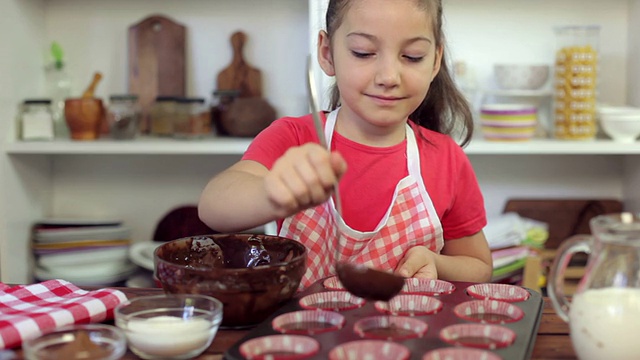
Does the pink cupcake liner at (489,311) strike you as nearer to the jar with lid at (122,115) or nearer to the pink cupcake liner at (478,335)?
the pink cupcake liner at (478,335)

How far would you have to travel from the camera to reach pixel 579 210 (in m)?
2.43

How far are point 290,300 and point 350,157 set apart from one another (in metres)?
0.47

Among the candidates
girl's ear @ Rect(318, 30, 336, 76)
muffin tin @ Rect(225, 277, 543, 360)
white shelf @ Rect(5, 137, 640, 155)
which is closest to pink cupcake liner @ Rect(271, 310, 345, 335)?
muffin tin @ Rect(225, 277, 543, 360)

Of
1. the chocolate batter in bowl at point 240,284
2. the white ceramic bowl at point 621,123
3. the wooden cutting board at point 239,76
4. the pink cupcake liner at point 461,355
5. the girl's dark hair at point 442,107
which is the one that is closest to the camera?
the pink cupcake liner at point 461,355

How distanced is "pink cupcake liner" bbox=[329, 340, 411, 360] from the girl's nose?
0.49 m

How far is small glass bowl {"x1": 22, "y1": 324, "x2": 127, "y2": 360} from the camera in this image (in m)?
0.73

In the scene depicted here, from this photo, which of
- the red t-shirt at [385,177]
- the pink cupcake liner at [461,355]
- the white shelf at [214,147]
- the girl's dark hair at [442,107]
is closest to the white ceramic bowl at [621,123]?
the white shelf at [214,147]

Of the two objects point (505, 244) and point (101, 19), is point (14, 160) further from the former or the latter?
point (505, 244)

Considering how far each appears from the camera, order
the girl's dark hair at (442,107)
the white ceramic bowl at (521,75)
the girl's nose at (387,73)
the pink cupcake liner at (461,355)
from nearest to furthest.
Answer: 1. the pink cupcake liner at (461,355)
2. the girl's nose at (387,73)
3. the girl's dark hair at (442,107)
4. the white ceramic bowl at (521,75)

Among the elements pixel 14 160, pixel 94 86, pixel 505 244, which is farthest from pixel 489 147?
pixel 14 160

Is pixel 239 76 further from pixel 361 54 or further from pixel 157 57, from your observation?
A: pixel 361 54

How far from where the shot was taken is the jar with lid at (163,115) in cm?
225

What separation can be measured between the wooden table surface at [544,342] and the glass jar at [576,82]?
139 centimetres

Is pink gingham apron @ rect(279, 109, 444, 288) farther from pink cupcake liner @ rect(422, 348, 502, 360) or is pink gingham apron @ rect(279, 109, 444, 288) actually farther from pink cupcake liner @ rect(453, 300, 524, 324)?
pink cupcake liner @ rect(422, 348, 502, 360)
